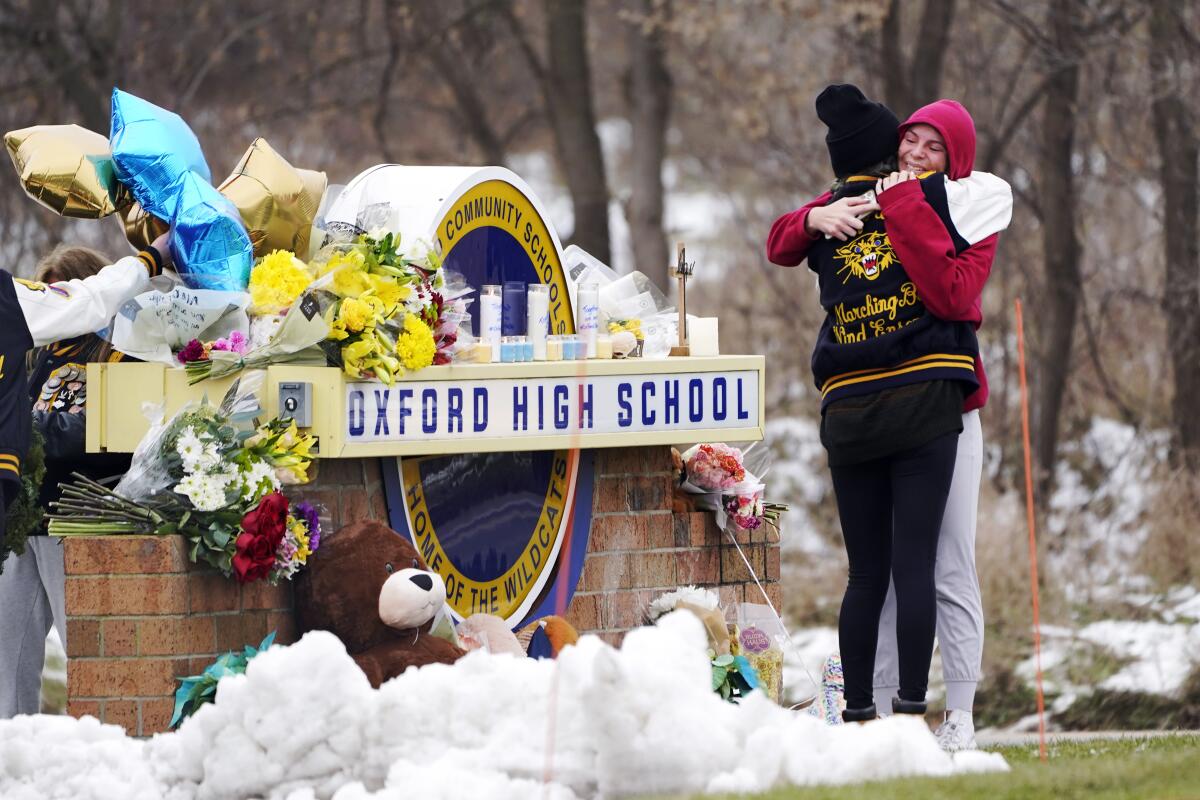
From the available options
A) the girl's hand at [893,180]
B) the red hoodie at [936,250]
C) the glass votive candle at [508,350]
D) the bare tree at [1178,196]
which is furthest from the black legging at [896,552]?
the bare tree at [1178,196]

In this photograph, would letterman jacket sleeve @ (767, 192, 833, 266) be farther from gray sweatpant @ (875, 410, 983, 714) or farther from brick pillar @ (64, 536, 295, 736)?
brick pillar @ (64, 536, 295, 736)

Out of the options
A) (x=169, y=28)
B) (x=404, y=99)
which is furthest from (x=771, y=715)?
(x=404, y=99)

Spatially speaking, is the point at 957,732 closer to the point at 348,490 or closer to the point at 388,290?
the point at 348,490

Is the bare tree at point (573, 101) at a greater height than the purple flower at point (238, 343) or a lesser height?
greater

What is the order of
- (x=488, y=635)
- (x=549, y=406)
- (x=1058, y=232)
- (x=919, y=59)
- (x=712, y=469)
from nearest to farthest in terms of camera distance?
(x=488, y=635), (x=549, y=406), (x=712, y=469), (x=1058, y=232), (x=919, y=59)

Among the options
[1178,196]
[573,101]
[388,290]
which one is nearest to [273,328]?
[388,290]

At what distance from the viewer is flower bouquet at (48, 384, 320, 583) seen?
17.6 feet

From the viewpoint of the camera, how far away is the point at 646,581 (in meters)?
6.57

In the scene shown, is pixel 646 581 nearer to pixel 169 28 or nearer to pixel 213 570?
pixel 213 570

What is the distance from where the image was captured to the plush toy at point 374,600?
5.45 m

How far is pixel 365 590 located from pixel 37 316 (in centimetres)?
123

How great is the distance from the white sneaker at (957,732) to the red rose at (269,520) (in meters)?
2.05

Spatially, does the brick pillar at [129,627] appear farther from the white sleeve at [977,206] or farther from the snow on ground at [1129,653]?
the snow on ground at [1129,653]

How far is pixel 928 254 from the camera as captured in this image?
530cm
